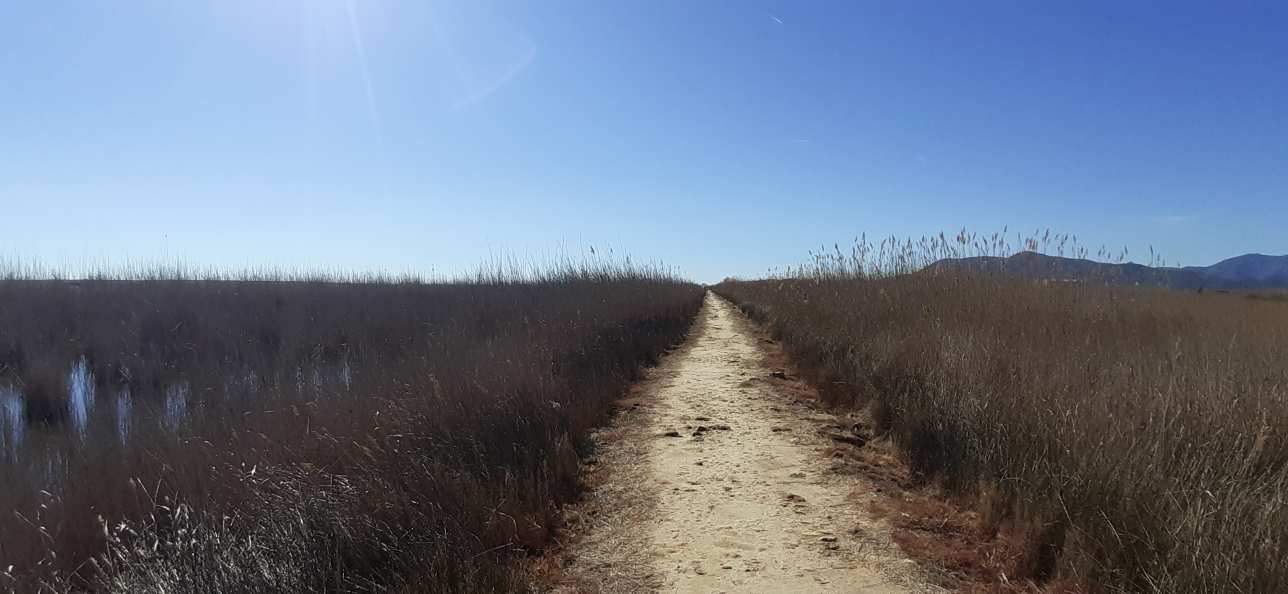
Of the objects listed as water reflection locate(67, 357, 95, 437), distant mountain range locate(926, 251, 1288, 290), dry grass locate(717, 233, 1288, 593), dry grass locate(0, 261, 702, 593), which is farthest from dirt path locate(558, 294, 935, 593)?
water reflection locate(67, 357, 95, 437)

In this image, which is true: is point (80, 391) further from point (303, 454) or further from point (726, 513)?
point (726, 513)

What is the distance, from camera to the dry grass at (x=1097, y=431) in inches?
94.3

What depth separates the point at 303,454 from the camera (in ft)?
13.8

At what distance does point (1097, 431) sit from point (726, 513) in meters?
2.01

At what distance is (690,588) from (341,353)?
32.4 feet

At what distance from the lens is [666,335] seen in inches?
479

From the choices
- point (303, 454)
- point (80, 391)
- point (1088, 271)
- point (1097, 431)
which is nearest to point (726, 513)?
point (1097, 431)

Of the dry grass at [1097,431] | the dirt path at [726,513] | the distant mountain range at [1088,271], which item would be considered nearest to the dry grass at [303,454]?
the dirt path at [726,513]

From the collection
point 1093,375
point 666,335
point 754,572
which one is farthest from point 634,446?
point 666,335

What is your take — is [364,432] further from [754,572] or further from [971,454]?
[971,454]

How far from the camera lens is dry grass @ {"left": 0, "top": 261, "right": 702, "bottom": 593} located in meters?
2.81

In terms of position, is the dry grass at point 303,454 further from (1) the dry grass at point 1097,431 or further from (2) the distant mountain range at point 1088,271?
(2) the distant mountain range at point 1088,271

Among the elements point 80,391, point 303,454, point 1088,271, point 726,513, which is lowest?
point 80,391

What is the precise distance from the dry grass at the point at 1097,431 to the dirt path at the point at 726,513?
626 millimetres
